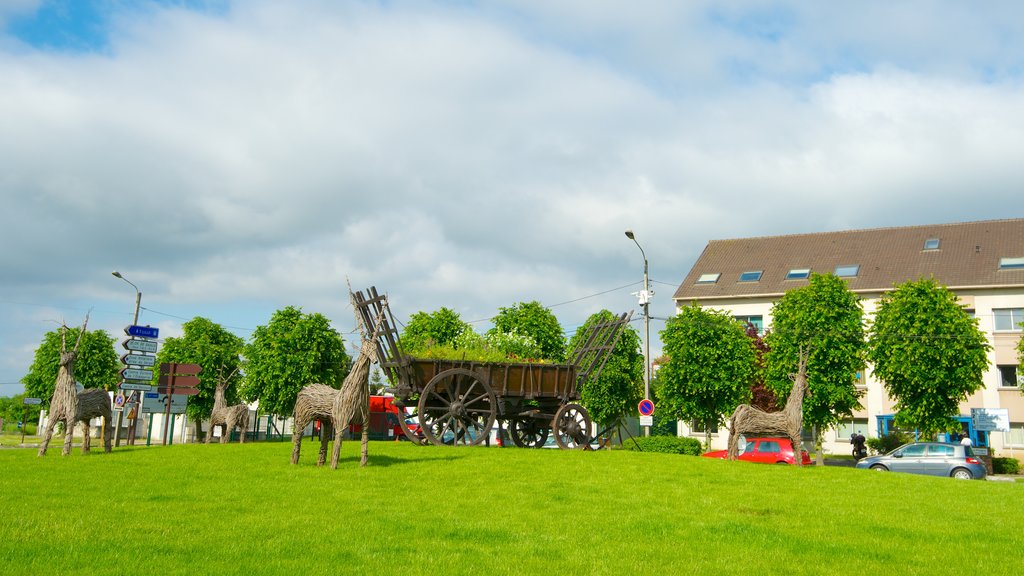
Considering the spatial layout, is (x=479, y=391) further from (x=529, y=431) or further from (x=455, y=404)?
(x=529, y=431)

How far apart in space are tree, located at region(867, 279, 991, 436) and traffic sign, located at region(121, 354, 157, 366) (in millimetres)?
30125

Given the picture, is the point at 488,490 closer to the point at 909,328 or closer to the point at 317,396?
the point at 317,396

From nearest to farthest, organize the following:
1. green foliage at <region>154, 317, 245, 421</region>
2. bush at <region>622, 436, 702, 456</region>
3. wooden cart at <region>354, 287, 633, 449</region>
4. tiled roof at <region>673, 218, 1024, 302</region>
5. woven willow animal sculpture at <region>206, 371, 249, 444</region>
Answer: wooden cart at <region>354, 287, 633, 449</region> → bush at <region>622, 436, 702, 456</region> → woven willow animal sculpture at <region>206, 371, 249, 444</region> → green foliage at <region>154, 317, 245, 421</region> → tiled roof at <region>673, 218, 1024, 302</region>

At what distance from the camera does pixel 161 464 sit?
16094 mm

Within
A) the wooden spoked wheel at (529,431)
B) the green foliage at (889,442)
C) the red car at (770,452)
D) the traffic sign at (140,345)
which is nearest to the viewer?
the wooden spoked wheel at (529,431)

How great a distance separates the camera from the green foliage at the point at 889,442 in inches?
1674

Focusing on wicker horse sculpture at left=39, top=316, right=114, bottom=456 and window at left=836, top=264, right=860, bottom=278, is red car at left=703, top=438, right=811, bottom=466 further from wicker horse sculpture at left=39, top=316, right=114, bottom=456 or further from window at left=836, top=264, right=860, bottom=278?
window at left=836, top=264, right=860, bottom=278

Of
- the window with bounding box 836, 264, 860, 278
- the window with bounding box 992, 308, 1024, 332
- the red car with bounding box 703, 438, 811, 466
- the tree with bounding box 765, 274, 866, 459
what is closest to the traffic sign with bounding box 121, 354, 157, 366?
the red car with bounding box 703, 438, 811, 466

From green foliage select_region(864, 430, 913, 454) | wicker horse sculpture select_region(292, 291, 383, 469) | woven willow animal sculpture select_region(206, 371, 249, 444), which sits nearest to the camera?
wicker horse sculpture select_region(292, 291, 383, 469)

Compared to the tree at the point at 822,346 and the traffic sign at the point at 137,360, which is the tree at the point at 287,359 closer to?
the traffic sign at the point at 137,360

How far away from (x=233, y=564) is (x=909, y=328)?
34632 mm

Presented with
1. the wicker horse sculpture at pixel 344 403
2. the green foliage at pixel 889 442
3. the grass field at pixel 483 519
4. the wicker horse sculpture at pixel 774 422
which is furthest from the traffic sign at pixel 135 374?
the green foliage at pixel 889 442

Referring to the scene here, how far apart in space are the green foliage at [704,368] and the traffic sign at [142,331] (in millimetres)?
23521

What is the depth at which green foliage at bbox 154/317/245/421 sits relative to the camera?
45125 mm
